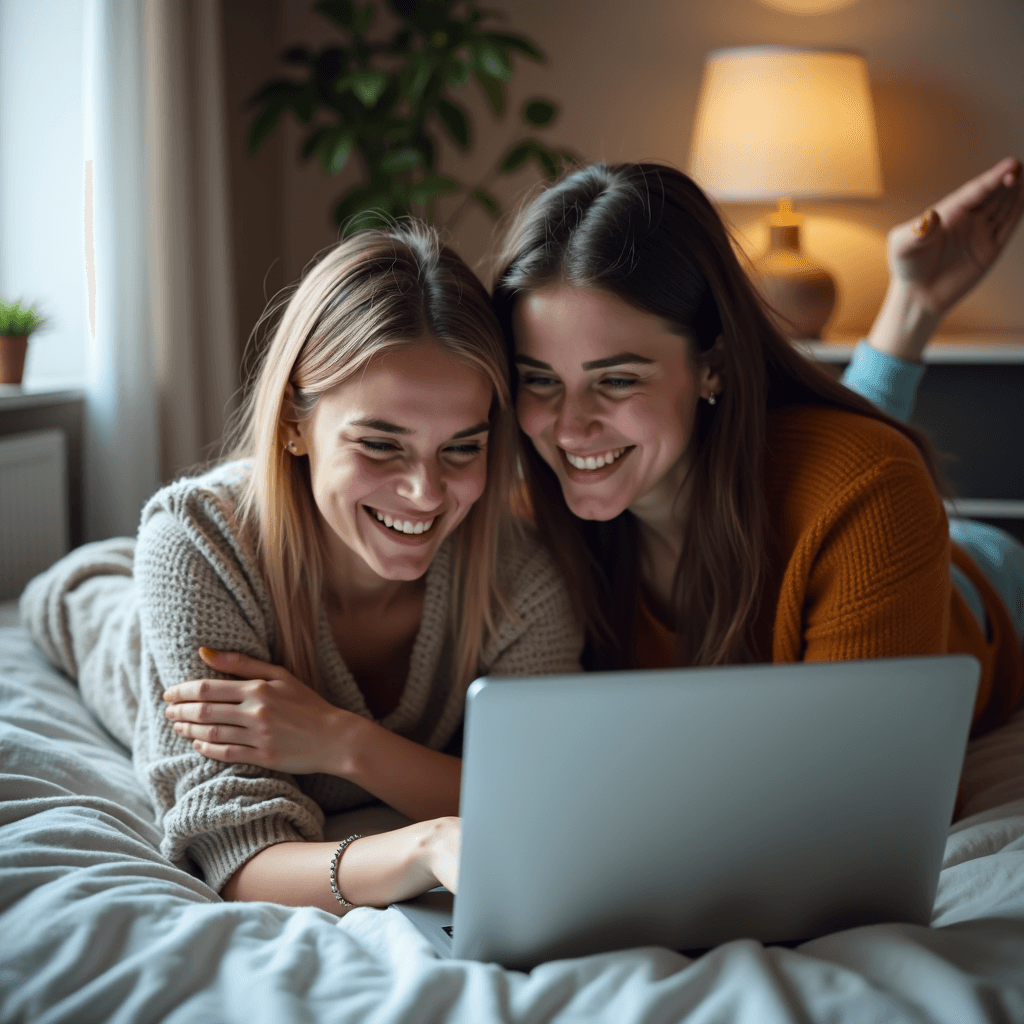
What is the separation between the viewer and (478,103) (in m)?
3.36

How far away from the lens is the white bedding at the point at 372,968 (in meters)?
0.73

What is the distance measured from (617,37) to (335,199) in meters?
0.99

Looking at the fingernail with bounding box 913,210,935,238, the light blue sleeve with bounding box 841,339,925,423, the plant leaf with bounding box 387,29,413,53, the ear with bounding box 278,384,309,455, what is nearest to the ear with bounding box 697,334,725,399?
the ear with bounding box 278,384,309,455

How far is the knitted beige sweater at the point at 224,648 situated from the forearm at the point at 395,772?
0.23ft

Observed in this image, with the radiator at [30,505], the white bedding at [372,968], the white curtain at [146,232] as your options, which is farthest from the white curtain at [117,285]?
the white bedding at [372,968]

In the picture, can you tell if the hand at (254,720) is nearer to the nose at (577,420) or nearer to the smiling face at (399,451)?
the smiling face at (399,451)

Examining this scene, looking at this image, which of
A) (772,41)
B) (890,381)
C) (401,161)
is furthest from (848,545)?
(772,41)

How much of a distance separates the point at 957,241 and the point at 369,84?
4.43ft

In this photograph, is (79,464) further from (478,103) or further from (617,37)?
(617,37)

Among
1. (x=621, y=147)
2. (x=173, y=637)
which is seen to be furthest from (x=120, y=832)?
(x=621, y=147)

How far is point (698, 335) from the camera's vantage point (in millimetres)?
1320

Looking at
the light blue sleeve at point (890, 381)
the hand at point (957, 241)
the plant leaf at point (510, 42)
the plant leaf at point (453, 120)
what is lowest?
the light blue sleeve at point (890, 381)

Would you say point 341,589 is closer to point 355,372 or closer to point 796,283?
point 355,372

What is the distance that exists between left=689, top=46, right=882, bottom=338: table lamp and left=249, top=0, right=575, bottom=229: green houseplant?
475mm
